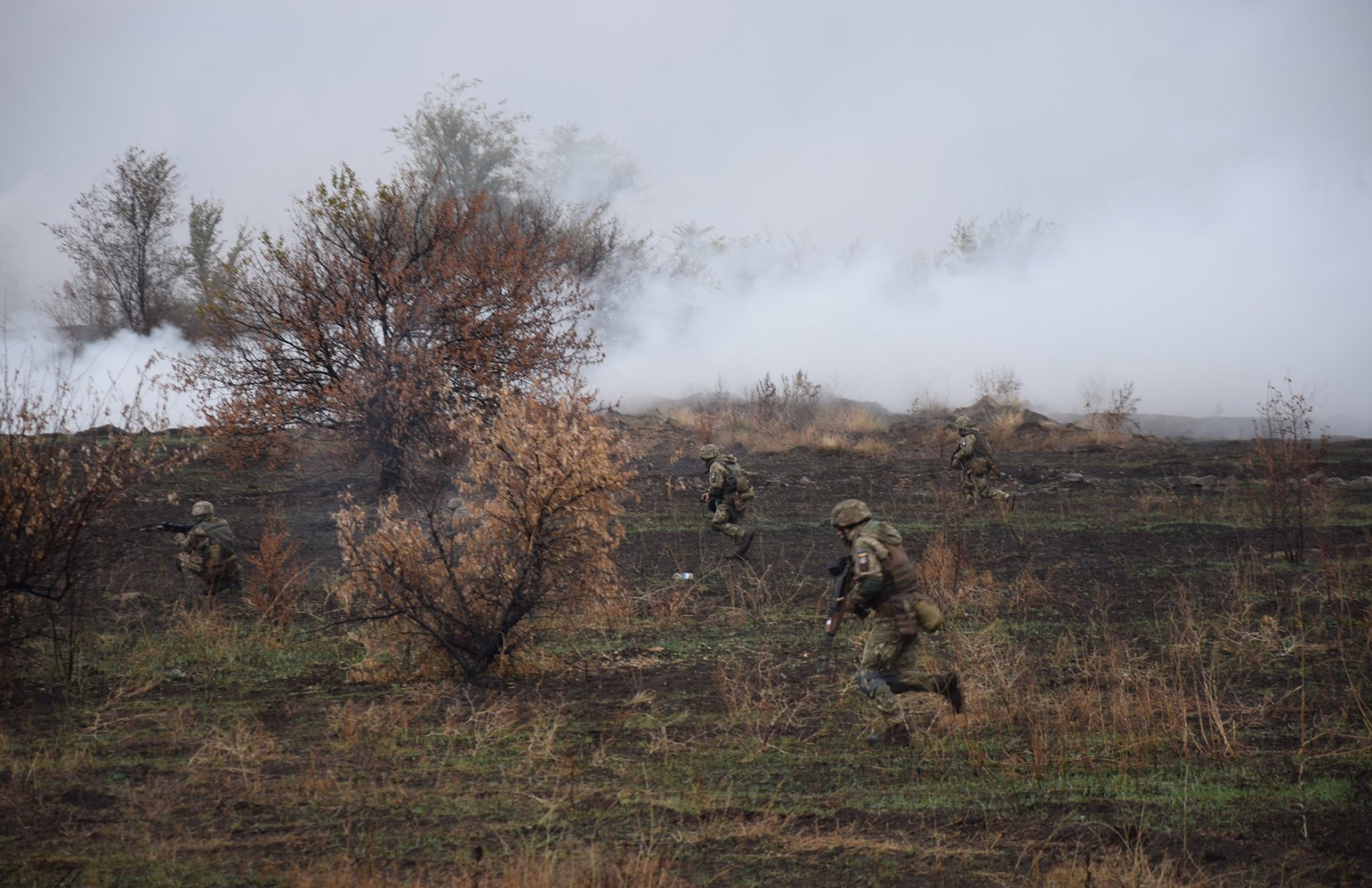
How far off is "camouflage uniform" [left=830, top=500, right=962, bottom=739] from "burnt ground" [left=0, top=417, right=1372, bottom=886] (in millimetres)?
459

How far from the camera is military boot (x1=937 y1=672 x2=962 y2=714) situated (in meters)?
6.37

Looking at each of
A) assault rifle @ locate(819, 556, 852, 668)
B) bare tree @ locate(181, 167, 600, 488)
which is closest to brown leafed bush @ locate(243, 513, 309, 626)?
bare tree @ locate(181, 167, 600, 488)

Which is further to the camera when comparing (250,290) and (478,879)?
(250,290)

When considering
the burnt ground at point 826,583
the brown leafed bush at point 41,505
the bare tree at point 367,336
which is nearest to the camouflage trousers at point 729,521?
the burnt ground at point 826,583

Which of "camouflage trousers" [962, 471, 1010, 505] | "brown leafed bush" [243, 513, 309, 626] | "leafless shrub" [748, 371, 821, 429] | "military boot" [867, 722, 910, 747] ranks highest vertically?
"leafless shrub" [748, 371, 821, 429]

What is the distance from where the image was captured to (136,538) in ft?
40.7

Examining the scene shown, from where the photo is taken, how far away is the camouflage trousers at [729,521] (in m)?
11.9

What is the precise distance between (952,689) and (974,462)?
29.4 ft

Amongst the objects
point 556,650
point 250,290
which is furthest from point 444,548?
point 250,290

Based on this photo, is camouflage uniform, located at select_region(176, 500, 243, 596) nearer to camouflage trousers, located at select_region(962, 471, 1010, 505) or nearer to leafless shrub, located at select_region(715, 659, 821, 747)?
leafless shrub, located at select_region(715, 659, 821, 747)

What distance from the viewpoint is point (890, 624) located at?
652 centimetres

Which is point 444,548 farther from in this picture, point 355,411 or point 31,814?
point 355,411

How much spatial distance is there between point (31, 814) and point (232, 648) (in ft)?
11.0

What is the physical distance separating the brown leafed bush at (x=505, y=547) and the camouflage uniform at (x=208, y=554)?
326 centimetres
